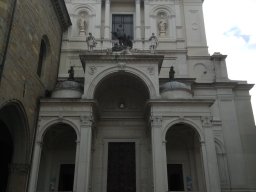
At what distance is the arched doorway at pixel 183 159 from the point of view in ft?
51.3

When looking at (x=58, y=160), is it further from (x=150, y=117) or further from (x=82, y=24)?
(x=82, y=24)

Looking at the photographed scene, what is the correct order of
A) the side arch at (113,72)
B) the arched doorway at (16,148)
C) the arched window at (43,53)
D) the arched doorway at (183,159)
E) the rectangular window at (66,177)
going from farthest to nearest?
the rectangular window at (66,177) → the arched window at (43,53) → the arched doorway at (183,159) → the side arch at (113,72) → the arched doorway at (16,148)

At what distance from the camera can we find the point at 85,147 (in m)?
13.9

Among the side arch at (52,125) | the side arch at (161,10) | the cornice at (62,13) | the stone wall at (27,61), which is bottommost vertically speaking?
the side arch at (52,125)

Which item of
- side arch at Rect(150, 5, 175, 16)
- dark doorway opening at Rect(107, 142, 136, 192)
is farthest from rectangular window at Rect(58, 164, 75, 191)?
side arch at Rect(150, 5, 175, 16)

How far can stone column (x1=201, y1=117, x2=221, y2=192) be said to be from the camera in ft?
43.0

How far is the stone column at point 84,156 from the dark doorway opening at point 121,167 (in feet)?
8.95

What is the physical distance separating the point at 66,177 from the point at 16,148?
386 cm

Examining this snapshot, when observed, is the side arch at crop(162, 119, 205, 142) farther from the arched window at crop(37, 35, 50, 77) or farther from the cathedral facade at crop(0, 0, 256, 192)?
the arched window at crop(37, 35, 50, 77)

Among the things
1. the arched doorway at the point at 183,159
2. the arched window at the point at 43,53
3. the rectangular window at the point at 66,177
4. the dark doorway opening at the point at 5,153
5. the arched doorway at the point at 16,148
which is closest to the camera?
the arched doorway at the point at 16,148

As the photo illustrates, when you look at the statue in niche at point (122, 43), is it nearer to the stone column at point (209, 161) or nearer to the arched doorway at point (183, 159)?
the arched doorway at point (183, 159)

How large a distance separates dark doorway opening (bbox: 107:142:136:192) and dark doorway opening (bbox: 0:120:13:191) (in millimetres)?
5039

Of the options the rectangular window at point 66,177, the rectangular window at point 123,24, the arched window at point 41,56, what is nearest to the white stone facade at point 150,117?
the rectangular window at point 66,177

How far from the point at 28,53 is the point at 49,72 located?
3381 mm
